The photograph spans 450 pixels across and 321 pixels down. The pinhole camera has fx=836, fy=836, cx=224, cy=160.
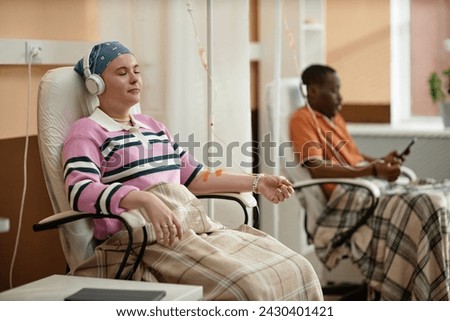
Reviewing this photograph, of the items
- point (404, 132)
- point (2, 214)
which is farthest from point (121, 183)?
point (404, 132)

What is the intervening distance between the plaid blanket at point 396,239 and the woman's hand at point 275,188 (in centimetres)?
83

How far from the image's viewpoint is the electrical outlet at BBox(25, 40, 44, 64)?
256 cm

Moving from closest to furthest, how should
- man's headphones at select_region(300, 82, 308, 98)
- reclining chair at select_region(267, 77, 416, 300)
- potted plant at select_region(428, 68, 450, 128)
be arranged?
reclining chair at select_region(267, 77, 416, 300), man's headphones at select_region(300, 82, 308, 98), potted plant at select_region(428, 68, 450, 128)

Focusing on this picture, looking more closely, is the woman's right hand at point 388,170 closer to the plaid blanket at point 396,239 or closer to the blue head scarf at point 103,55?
the plaid blanket at point 396,239

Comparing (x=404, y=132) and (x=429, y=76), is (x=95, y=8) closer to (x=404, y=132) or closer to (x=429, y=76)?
(x=404, y=132)

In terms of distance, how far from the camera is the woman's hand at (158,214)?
1.96 meters

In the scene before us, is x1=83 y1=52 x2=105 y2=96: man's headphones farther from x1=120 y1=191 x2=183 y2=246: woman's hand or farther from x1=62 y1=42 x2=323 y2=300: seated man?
x1=120 y1=191 x2=183 y2=246: woman's hand

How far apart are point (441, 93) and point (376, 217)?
1417 mm

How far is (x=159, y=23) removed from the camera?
8.71 ft

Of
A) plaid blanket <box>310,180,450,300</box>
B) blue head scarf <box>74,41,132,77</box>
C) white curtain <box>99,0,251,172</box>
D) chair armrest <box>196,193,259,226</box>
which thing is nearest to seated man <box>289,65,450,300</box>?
plaid blanket <box>310,180,450,300</box>

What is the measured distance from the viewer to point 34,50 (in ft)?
8.44

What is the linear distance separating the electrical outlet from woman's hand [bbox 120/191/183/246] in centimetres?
79

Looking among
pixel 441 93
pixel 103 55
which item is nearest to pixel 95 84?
pixel 103 55

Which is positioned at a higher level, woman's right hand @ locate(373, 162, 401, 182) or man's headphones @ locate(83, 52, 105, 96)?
man's headphones @ locate(83, 52, 105, 96)
